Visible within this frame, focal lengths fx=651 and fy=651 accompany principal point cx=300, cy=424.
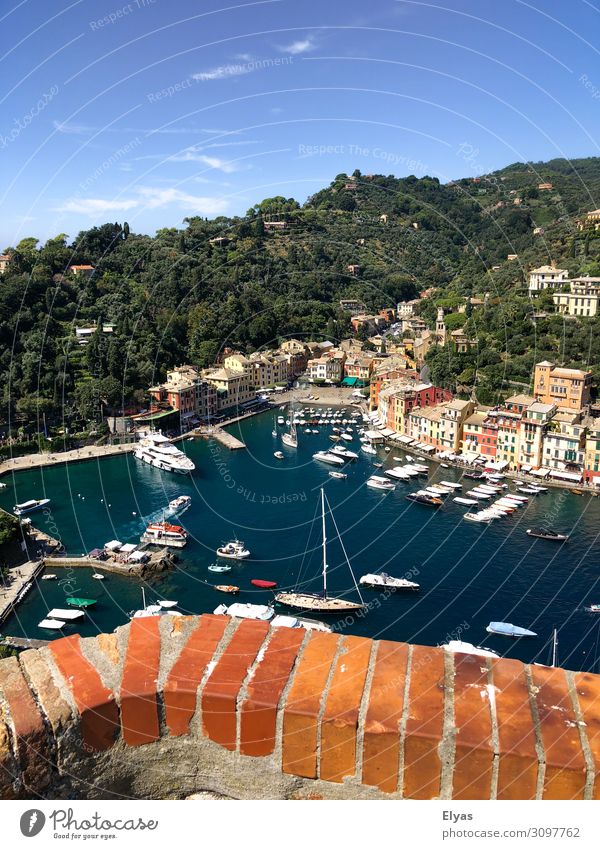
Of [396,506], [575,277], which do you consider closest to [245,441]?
[396,506]

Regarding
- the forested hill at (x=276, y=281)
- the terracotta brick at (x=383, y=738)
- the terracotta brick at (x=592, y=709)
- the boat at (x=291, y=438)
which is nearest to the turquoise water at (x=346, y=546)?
the boat at (x=291, y=438)

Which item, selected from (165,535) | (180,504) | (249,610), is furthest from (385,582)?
(180,504)

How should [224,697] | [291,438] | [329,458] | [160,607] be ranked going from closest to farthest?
[224,697] → [160,607] → [329,458] → [291,438]

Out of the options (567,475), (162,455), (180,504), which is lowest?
(180,504)

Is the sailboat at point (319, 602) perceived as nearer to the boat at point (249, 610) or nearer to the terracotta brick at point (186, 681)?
the boat at point (249, 610)

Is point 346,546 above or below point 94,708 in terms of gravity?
below

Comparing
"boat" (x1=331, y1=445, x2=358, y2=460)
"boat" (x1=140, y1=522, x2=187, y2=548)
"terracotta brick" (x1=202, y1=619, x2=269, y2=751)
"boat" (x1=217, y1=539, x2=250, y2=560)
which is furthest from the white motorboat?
"terracotta brick" (x1=202, y1=619, x2=269, y2=751)

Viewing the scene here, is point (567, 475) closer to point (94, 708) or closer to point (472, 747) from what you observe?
point (472, 747)
